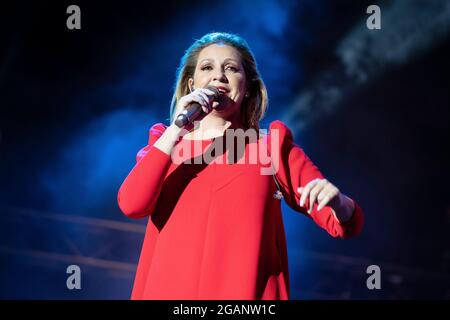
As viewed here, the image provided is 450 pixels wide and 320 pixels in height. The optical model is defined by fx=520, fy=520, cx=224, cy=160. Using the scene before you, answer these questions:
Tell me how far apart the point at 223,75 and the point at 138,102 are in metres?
2.73

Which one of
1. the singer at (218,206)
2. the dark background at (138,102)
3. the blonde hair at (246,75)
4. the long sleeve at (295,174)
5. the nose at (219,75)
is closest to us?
the singer at (218,206)

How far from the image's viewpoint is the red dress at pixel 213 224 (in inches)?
63.1

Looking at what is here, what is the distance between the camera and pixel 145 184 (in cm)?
163

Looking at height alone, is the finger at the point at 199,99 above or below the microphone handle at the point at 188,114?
above

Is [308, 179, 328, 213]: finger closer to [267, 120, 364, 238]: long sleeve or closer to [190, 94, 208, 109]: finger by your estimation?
[267, 120, 364, 238]: long sleeve

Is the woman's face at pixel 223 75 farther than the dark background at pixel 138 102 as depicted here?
No

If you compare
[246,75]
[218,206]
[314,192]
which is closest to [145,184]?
[218,206]

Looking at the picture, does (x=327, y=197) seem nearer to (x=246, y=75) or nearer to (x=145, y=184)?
(x=145, y=184)

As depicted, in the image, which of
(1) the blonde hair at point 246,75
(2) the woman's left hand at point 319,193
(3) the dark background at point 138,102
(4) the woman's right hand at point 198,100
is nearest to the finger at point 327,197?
(2) the woman's left hand at point 319,193

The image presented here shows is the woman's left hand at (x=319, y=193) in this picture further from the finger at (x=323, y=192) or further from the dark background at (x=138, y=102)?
the dark background at (x=138, y=102)

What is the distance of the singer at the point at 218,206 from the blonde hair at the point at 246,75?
15cm

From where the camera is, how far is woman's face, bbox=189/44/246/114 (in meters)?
1.91
